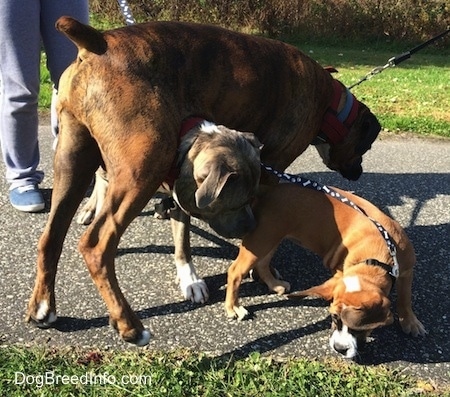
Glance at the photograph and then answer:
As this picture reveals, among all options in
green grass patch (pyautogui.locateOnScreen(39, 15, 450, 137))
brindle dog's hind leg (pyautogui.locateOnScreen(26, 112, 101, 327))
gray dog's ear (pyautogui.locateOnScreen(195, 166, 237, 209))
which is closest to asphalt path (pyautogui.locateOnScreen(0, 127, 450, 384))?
brindle dog's hind leg (pyautogui.locateOnScreen(26, 112, 101, 327))

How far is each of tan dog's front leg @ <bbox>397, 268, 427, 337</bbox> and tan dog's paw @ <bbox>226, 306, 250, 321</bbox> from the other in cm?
91

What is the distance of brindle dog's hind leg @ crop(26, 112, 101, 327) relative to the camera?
3.16m

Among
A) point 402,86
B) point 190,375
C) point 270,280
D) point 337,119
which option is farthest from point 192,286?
point 402,86

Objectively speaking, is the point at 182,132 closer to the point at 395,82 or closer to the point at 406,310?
the point at 406,310

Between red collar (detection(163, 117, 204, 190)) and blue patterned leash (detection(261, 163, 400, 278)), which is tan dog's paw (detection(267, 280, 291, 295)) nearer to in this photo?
blue patterned leash (detection(261, 163, 400, 278))

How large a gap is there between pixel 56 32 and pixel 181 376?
8.69 feet

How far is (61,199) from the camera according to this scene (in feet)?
10.7

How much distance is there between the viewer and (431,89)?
→ 9617mm

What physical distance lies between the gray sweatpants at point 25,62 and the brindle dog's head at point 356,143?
82.5 inches

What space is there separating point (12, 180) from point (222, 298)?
82.6 inches

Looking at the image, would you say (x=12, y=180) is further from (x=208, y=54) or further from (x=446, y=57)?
(x=446, y=57)

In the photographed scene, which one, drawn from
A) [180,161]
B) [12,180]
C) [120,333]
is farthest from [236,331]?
[12,180]

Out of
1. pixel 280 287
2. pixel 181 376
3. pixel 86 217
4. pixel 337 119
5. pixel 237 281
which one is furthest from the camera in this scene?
pixel 86 217

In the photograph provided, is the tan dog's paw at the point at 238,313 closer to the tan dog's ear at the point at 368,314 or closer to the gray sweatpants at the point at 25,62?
the tan dog's ear at the point at 368,314
